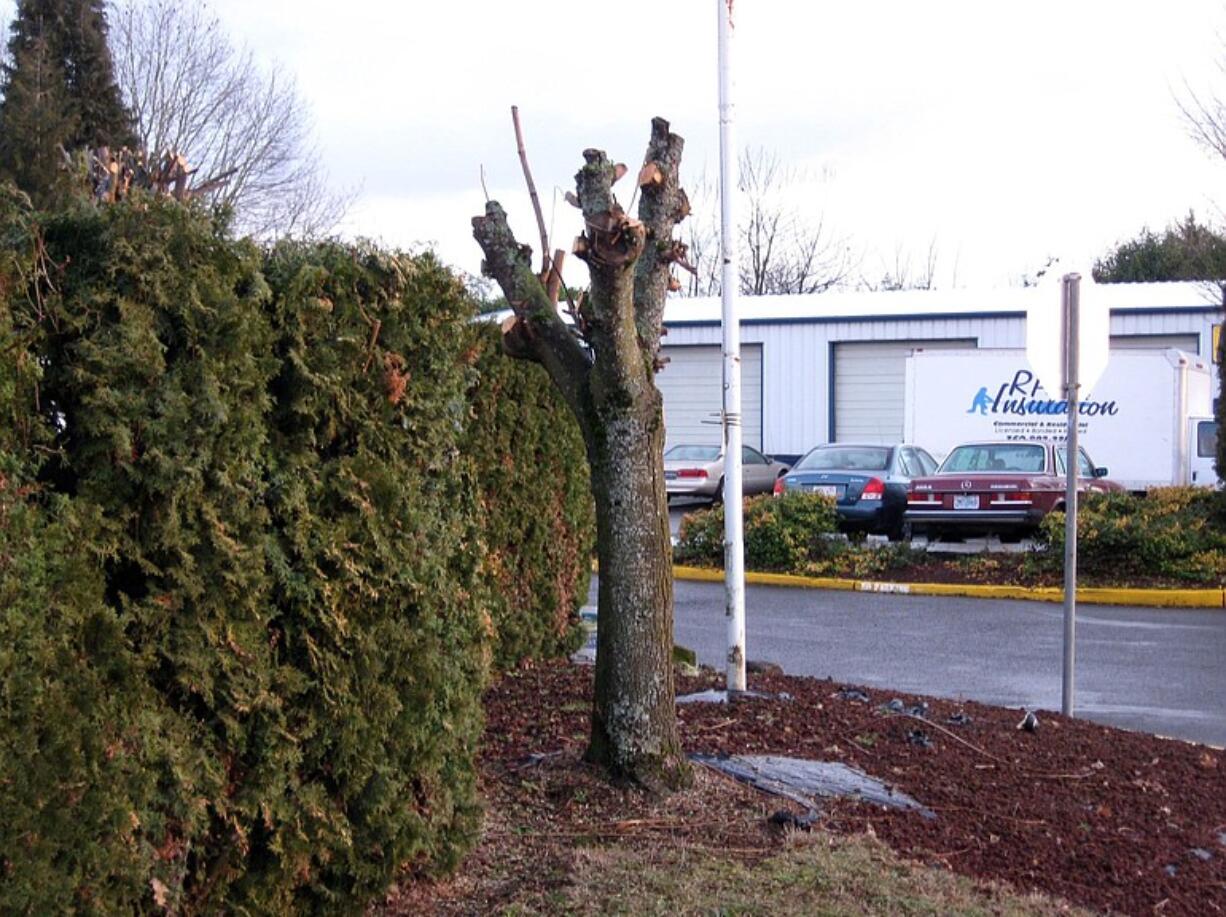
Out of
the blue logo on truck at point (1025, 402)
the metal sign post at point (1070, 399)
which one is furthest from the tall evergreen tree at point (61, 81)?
the metal sign post at point (1070, 399)

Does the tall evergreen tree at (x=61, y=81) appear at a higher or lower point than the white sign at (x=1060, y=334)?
higher

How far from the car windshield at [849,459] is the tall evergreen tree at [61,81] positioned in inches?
581

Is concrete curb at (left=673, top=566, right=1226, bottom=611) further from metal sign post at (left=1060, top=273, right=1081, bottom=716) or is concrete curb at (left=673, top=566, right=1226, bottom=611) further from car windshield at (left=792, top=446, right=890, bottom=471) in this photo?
metal sign post at (left=1060, top=273, right=1081, bottom=716)

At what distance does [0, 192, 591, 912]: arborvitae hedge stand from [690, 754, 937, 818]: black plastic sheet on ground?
63.0 inches

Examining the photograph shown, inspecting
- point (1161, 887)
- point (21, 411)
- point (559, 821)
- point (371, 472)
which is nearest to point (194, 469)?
point (21, 411)

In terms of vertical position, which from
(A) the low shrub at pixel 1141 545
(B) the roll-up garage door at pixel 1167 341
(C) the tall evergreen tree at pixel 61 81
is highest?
(C) the tall evergreen tree at pixel 61 81

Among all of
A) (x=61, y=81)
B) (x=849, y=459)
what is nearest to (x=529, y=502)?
(x=849, y=459)

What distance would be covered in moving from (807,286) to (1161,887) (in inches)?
1741

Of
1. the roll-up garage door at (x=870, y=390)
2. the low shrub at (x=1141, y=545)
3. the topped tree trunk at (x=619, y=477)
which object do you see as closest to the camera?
the topped tree trunk at (x=619, y=477)

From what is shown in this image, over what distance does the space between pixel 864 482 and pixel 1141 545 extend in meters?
4.81

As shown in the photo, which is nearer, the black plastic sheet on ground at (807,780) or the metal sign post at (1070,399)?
the black plastic sheet on ground at (807,780)

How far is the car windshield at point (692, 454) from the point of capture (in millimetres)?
28969

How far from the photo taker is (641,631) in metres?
5.83

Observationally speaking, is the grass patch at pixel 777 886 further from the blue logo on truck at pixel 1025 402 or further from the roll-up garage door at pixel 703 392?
the roll-up garage door at pixel 703 392
